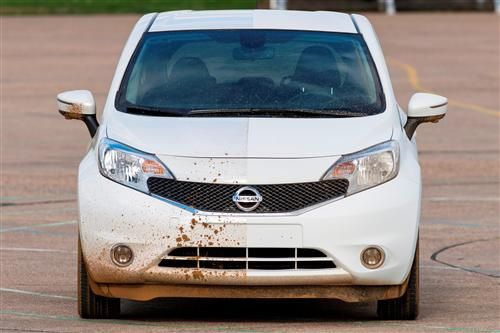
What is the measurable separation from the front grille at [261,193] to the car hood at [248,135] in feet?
Result: 0.60

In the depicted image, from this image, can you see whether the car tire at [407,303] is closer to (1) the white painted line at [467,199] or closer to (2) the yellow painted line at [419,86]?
(1) the white painted line at [467,199]

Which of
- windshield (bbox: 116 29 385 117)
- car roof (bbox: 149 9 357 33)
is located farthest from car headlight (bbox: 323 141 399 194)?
car roof (bbox: 149 9 357 33)

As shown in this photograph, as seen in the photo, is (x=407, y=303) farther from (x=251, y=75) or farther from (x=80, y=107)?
(x=80, y=107)

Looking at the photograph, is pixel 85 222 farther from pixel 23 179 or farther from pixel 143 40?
pixel 23 179

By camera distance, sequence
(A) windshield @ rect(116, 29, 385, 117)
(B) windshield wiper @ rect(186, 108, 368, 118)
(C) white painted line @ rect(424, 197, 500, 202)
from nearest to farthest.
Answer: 1. (B) windshield wiper @ rect(186, 108, 368, 118)
2. (A) windshield @ rect(116, 29, 385, 117)
3. (C) white painted line @ rect(424, 197, 500, 202)

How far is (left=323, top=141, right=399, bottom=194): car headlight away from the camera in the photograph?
8445mm

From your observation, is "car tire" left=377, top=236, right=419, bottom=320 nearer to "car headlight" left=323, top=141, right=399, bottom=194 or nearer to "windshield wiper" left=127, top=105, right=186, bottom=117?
"car headlight" left=323, top=141, right=399, bottom=194

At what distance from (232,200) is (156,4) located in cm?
3626

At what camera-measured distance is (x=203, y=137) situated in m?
8.66

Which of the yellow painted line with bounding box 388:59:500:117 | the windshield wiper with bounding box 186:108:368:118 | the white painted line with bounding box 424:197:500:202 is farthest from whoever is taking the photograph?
the yellow painted line with bounding box 388:59:500:117

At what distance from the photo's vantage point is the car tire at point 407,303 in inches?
346

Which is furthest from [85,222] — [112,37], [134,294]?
[112,37]

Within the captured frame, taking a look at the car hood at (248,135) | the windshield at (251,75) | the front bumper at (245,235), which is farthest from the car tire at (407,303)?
the windshield at (251,75)

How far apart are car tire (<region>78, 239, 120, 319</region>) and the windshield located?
1.03 metres
